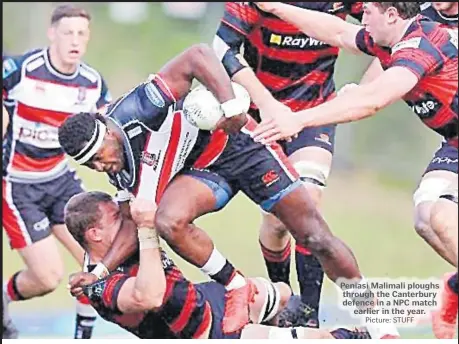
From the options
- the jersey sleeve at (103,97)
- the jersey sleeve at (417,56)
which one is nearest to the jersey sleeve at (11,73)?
the jersey sleeve at (103,97)

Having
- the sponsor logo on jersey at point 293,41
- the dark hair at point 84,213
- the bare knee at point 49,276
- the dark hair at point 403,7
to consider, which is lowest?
the bare knee at point 49,276

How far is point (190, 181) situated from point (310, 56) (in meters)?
0.96

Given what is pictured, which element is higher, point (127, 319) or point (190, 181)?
point (190, 181)

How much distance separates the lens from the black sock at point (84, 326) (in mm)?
6125

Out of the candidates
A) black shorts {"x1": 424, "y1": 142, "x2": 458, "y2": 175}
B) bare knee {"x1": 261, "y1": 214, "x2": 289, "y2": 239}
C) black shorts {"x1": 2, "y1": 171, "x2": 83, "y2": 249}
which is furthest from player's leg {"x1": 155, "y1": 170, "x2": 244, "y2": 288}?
black shorts {"x1": 2, "y1": 171, "x2": 83, "y2": 249}

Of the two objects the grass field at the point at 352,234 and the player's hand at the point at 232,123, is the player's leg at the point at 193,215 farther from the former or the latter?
the grass field at the point at 352,234

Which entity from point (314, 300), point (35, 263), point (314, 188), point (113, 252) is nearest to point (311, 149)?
point (314, 188)

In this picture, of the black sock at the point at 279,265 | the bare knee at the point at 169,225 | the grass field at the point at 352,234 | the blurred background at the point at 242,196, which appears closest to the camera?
the bare knee at the point at 169,225

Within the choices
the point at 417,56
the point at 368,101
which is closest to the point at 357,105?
Result: the point at 368,101

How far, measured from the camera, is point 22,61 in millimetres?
6301

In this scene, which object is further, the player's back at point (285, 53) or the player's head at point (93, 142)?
the player's back at point (285, 53)

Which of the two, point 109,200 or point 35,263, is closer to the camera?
point 109,200

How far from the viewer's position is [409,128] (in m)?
6.86

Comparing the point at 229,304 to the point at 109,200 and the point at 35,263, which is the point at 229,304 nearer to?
the point at 109,200
